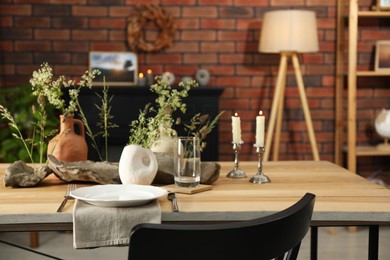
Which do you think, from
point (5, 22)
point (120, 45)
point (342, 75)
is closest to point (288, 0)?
point (342, 75)

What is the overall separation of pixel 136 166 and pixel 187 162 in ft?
0.53

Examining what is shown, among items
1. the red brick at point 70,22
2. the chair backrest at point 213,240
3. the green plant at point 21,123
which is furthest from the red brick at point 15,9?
the chair backrest at point 213,240

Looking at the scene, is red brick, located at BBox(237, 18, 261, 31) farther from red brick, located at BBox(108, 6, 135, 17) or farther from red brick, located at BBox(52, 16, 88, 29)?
red brick, located at BBox(52, 16, 88, 29)

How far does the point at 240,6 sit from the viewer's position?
15.3 ft

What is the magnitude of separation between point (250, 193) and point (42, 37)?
2987mm

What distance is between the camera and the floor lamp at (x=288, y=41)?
13.9 feet

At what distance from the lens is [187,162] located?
202 cm

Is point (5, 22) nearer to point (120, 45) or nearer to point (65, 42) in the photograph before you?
point (65, 42)

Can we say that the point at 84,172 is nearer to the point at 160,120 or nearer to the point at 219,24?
the point at 160,120

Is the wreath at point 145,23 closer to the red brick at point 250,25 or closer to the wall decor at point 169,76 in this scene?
the wall decor at point 169,76

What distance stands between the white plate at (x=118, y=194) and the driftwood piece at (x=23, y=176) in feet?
0.92

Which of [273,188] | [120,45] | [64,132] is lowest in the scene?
[273,188]

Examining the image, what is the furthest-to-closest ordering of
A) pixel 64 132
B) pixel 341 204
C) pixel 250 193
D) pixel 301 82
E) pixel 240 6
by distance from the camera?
1. pixel 240 6
2. pixel 301 82
3. pixel 64 132
4. pixel 250 193
5. pixel 341 204

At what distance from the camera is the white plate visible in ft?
5.67
